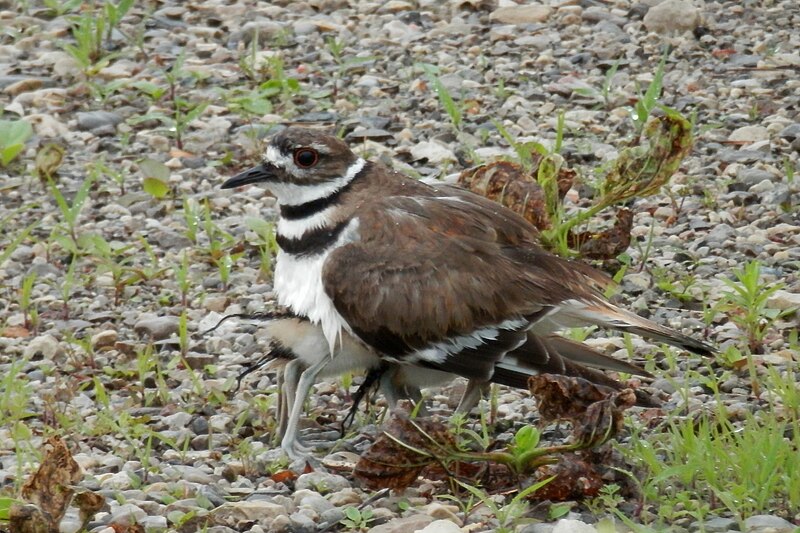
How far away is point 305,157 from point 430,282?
36.6 inches

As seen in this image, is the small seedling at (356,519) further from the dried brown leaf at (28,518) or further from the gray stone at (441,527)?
the dried brown leaf at (28,518)

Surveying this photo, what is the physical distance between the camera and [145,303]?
23.3ft

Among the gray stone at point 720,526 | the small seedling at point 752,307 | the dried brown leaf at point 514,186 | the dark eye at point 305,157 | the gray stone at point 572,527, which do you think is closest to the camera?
the gray stone at point 572,527

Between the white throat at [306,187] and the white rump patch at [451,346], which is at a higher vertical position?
the white throat at [306,187]

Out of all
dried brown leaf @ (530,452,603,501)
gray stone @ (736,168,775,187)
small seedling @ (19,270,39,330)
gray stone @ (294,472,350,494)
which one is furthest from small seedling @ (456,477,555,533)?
gray stone @ (736,168,775,187)

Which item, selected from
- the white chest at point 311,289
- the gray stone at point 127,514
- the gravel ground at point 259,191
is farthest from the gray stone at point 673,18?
the gray stone at point 127,514

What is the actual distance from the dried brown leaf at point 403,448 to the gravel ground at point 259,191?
133mm

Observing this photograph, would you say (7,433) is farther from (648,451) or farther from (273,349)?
(648,451)

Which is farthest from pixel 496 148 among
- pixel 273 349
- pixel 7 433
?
pixel 7 433

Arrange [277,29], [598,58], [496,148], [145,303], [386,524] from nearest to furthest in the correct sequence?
[386,524] < [145,303] < [496,148] < [598,58] < [277,29]

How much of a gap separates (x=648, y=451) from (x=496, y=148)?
12.1ft

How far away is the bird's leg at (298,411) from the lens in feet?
17.6

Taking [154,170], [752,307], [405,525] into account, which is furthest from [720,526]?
[154,170]

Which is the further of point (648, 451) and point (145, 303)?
point (145, 303)
